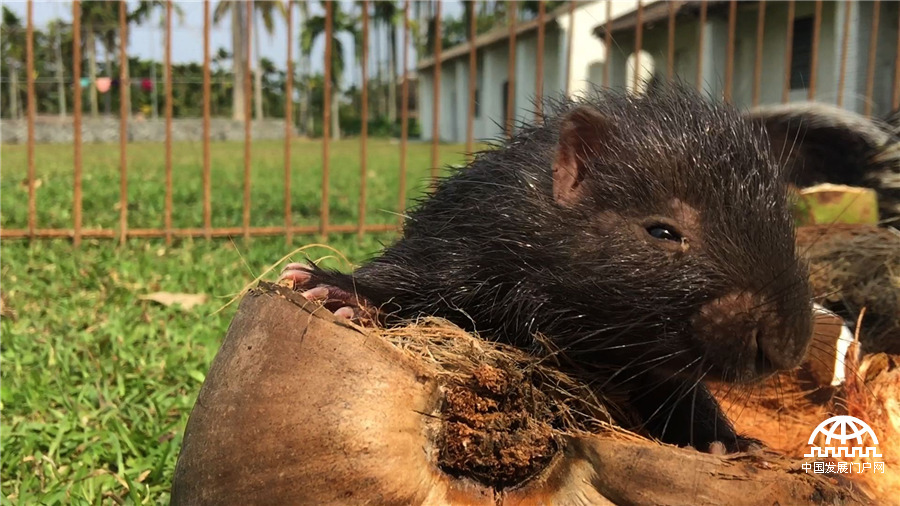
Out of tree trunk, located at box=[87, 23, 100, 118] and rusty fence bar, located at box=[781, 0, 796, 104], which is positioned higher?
tree trunk, located at box=[87, 23, 100, 118]

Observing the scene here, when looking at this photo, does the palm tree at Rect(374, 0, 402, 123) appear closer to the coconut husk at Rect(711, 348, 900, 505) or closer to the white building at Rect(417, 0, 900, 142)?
the white building at Rect(417, 0, 900, 142)

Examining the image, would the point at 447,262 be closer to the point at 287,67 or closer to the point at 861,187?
the point at 861,187

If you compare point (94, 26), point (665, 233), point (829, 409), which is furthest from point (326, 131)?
point (94, 26)

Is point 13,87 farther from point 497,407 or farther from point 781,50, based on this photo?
point 497,407

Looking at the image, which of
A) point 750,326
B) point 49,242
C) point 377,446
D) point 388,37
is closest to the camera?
point 377,446

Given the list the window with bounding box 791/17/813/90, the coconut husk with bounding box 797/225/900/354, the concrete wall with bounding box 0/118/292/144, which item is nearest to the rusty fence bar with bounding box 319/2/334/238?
the coconut husk with bounding box 797/225/900/354

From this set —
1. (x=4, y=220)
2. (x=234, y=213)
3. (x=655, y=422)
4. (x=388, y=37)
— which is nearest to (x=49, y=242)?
(x=4, y=220)
